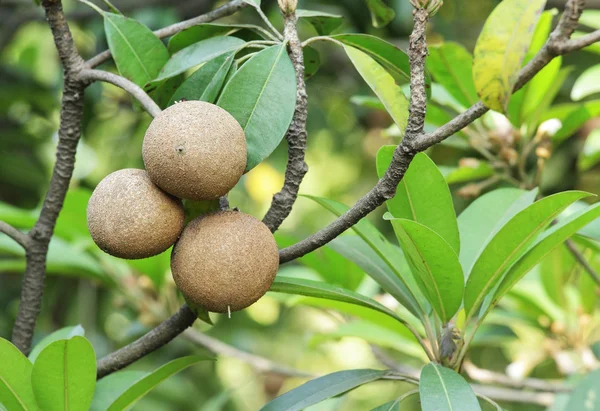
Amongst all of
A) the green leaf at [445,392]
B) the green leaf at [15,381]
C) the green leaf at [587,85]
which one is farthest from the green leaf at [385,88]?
the green leaf at [587,85]

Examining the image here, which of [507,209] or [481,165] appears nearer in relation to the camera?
[507,209]

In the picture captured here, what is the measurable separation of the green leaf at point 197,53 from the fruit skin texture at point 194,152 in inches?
6.3

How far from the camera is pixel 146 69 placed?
97 centimetres

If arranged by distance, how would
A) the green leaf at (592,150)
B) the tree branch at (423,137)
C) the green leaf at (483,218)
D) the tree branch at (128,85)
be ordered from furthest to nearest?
the green leaf at (592,150), the green leaf at (483,218), the tree branch at (128,85), the tree branch at (423,137)

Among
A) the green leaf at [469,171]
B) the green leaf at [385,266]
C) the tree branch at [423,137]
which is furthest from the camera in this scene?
the green leaf at [469,171]

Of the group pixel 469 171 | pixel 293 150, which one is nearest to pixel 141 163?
pixel 469 171

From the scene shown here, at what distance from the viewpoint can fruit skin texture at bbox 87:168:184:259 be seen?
0.75 m

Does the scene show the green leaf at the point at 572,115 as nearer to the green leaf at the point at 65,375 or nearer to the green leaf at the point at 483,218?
the green leaf at the point at 483,218

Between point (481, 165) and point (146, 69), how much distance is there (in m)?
0.85

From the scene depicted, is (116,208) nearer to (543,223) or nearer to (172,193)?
(172,193)

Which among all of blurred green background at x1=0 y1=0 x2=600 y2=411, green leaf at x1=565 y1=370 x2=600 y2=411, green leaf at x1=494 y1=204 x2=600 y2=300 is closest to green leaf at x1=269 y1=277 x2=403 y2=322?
green leaf at x1=494 y1=204 x2=600 y2=300

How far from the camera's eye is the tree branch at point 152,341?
35.9 inches

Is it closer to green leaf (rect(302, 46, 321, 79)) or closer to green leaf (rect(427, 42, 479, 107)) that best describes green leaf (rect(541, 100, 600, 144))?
green leaf (rect(427, 42, 479, 107))

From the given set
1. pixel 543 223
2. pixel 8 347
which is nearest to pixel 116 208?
pixel 8 347
